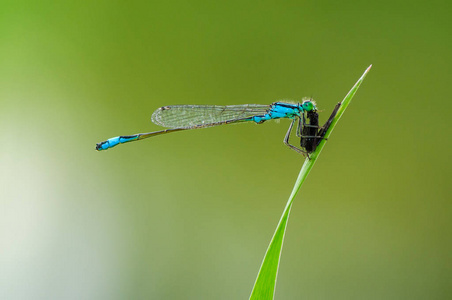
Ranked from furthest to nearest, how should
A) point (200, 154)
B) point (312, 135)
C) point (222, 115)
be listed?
point (200, 154) < point (222, 115) < point (312, 135)

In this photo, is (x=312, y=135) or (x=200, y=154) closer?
(x=312, y=135)

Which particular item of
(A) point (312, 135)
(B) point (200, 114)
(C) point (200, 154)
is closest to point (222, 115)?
(B) point (200, 114)

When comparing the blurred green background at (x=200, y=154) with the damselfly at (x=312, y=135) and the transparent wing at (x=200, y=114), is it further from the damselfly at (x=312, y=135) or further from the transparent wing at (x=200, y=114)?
the damselfly at (x=312, y=135)

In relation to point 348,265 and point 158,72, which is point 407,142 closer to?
point 348,265

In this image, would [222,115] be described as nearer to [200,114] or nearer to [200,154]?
[200,114]

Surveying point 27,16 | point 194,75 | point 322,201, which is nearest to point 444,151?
point 322,201

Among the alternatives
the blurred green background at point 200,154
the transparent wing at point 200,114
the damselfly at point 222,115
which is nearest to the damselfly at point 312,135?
the damselfly at point 222,115
